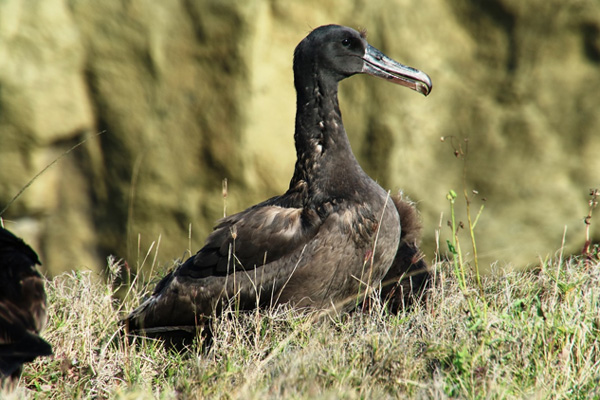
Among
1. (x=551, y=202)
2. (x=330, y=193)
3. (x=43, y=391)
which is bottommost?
(x=43, y=391)

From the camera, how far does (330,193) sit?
4.17 m

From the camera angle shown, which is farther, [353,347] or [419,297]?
[419,297]

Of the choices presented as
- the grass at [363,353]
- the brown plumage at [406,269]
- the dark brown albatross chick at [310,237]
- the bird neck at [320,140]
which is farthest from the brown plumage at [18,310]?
the brown plumage at [406,269]

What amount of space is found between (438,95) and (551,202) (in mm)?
1007

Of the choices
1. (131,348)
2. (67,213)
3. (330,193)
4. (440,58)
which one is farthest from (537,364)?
(67,213)

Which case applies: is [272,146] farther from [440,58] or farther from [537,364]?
[537,364]

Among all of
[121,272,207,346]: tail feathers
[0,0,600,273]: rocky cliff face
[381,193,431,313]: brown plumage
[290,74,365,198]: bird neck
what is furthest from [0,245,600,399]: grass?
[0,0,600,273]: rocky cliff face

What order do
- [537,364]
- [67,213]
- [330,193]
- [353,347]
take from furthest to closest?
[67,213] < [330,193] < [353,347] < [537,364]

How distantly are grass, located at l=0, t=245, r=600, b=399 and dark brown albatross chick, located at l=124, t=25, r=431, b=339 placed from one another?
0.45 feet

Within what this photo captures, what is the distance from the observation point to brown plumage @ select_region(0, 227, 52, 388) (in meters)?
2.97

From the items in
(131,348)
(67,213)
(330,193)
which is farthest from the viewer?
(67,213)

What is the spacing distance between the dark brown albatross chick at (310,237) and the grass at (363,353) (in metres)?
0.14

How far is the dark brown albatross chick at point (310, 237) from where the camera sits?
402 cm

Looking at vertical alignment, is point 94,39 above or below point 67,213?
above
